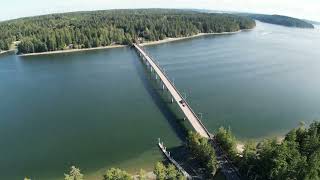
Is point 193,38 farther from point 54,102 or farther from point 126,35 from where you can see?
point 54,102

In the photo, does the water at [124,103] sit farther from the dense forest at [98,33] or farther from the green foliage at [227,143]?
the dense forest at [98,33]

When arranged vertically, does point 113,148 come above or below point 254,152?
below

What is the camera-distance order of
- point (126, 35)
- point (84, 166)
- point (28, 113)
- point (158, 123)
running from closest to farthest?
point (84, 166), point (158, 123), point (28, 113), point (126, 35)

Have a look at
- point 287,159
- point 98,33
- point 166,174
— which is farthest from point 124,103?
point 98,33

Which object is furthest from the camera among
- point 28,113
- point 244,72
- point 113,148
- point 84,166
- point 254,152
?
point 244,72

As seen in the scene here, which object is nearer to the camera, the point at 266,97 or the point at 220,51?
the point at 266,97

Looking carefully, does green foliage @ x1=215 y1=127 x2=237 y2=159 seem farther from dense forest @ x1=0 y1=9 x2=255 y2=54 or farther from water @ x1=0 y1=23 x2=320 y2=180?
dense forest @ x1=0 y1=9 x2=255 y2=54

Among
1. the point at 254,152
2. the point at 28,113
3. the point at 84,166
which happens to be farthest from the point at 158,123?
the point at 28,113
